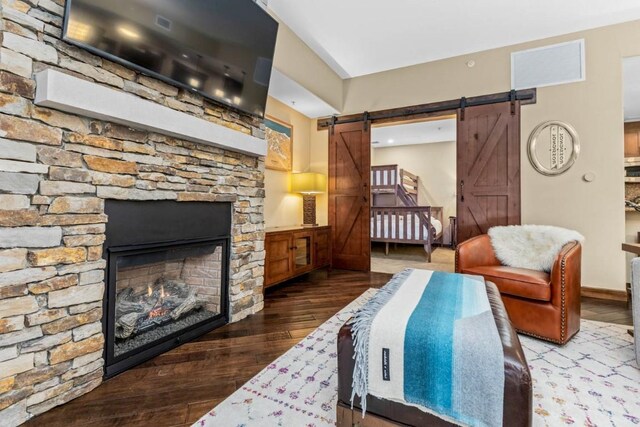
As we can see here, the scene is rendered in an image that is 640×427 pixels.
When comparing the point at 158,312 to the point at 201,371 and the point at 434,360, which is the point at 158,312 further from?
the point at 434,360

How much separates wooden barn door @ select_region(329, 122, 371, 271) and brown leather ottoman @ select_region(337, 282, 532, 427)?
3.13m

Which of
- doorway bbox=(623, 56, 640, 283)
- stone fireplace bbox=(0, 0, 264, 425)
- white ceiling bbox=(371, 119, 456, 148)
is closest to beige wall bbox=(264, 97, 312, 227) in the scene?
stone fireplace bbox=(0, 0, 264, 425)

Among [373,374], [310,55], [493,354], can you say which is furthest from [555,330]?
[310,55]

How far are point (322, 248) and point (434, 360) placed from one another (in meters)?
3.27

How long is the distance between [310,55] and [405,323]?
3.59 metres

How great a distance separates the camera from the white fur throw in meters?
2.47

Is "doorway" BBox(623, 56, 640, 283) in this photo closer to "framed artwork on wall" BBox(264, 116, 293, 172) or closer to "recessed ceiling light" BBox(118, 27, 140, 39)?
"framed artwork on wall" BBox(264, 116, 293, 172)

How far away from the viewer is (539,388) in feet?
5.23

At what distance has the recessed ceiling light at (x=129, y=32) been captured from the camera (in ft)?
5.12

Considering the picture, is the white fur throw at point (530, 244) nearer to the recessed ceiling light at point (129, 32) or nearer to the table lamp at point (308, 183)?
the table lamp at point (308, 183)

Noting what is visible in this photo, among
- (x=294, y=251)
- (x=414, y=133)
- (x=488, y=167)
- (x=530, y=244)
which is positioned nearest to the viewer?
(x=530, y=244)

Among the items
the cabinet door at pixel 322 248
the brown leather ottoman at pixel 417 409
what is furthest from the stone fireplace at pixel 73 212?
the cabinet door at pixel 322 248

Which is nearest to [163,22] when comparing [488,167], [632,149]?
[488,167]

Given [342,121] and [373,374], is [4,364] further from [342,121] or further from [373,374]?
[342,121]
